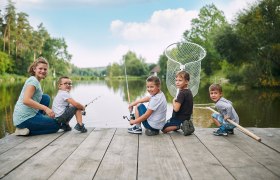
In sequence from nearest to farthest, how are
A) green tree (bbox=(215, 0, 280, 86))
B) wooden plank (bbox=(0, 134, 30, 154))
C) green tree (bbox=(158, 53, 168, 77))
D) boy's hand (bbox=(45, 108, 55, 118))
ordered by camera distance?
wooden plank (bbox=(0, 134, 30, 154)) → boy's hand (bbox=(45, 108, 55, 118)) → green tree (bbox=(215, 0, 280, 86)) → green tree (bbox=(158, 53, 168, 77))

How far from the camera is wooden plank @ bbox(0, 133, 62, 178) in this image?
2.95 metres

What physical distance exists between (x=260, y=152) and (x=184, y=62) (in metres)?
3.05

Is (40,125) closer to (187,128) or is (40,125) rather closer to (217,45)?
(187,128)

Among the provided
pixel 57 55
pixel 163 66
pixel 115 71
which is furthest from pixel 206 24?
pixel 115 71

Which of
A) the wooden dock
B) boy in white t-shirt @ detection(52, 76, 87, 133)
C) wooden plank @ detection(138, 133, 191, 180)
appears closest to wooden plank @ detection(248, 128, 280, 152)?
the wooden dock

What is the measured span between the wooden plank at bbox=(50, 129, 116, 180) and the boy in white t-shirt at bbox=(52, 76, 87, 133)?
45 cm

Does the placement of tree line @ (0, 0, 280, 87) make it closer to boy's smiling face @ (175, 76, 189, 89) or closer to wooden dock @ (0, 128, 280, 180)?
boy's smiling face @ (175, 76, 189, 89)

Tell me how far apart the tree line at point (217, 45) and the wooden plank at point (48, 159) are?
5.62ft

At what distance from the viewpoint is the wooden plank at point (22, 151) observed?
9.68 feet

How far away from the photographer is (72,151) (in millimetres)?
3518

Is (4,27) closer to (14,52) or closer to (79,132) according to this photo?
(14,52)

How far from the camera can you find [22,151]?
350cm

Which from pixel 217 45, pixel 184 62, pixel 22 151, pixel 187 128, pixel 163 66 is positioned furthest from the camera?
pixel 163 66

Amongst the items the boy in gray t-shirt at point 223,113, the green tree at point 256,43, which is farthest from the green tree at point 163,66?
the boy in gray t-shirt at point 223,113
